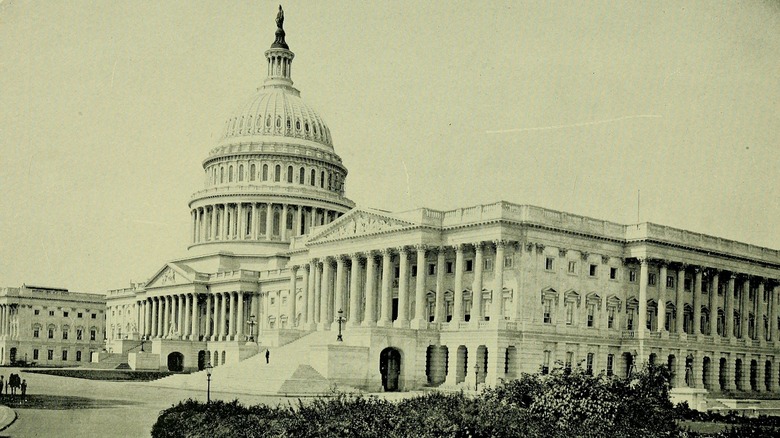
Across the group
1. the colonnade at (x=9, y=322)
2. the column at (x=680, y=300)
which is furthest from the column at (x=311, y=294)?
the colonnade at (x=9, y=322)

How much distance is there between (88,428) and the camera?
138 feet

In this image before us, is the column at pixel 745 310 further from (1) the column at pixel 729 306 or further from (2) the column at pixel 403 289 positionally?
(2) the column at pixel 403 289

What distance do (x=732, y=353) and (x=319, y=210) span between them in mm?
61721

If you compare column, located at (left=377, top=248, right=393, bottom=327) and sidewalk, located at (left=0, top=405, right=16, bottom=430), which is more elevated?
column, located at (left=377, top=248, right=393, bottom=327)

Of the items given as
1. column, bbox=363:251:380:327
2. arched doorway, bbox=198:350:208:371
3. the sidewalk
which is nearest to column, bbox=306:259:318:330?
column, bbox=363:251:380:327

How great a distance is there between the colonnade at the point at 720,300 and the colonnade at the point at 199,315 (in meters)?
52.5

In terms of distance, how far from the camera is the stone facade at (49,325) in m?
150

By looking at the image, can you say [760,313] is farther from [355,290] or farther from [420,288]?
[355,290]

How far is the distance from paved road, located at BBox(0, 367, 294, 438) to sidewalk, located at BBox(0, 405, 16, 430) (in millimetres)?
309

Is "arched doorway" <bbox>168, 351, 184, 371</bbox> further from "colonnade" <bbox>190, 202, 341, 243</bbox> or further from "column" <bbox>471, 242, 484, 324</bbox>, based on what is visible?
"column" <bbox>471, 242, 484, 324</bbox>

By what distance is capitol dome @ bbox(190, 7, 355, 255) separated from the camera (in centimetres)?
12825

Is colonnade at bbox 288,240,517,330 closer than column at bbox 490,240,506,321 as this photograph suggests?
No

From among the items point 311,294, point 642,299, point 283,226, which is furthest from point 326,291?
point 283,226

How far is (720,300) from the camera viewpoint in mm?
90938
